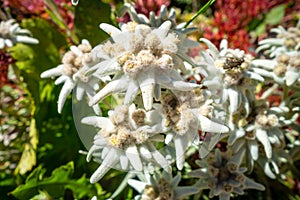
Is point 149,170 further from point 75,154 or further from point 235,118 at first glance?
point 75,154

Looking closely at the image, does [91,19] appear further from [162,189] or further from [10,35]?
[162,189]

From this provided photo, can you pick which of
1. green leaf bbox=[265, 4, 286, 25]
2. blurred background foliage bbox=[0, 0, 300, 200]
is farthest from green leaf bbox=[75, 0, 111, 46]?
green leaf bbox=[265, 4, 286, 25]

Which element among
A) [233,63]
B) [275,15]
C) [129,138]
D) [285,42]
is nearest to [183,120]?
[129,138]

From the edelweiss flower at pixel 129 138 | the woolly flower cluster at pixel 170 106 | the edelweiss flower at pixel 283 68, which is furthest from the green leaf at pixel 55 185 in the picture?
the edelweiss flower at pixel 283 68

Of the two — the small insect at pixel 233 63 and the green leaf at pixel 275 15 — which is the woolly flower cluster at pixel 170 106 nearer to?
the small insect at pixel 233 63

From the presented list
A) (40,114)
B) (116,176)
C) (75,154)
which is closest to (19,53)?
(40,114)
